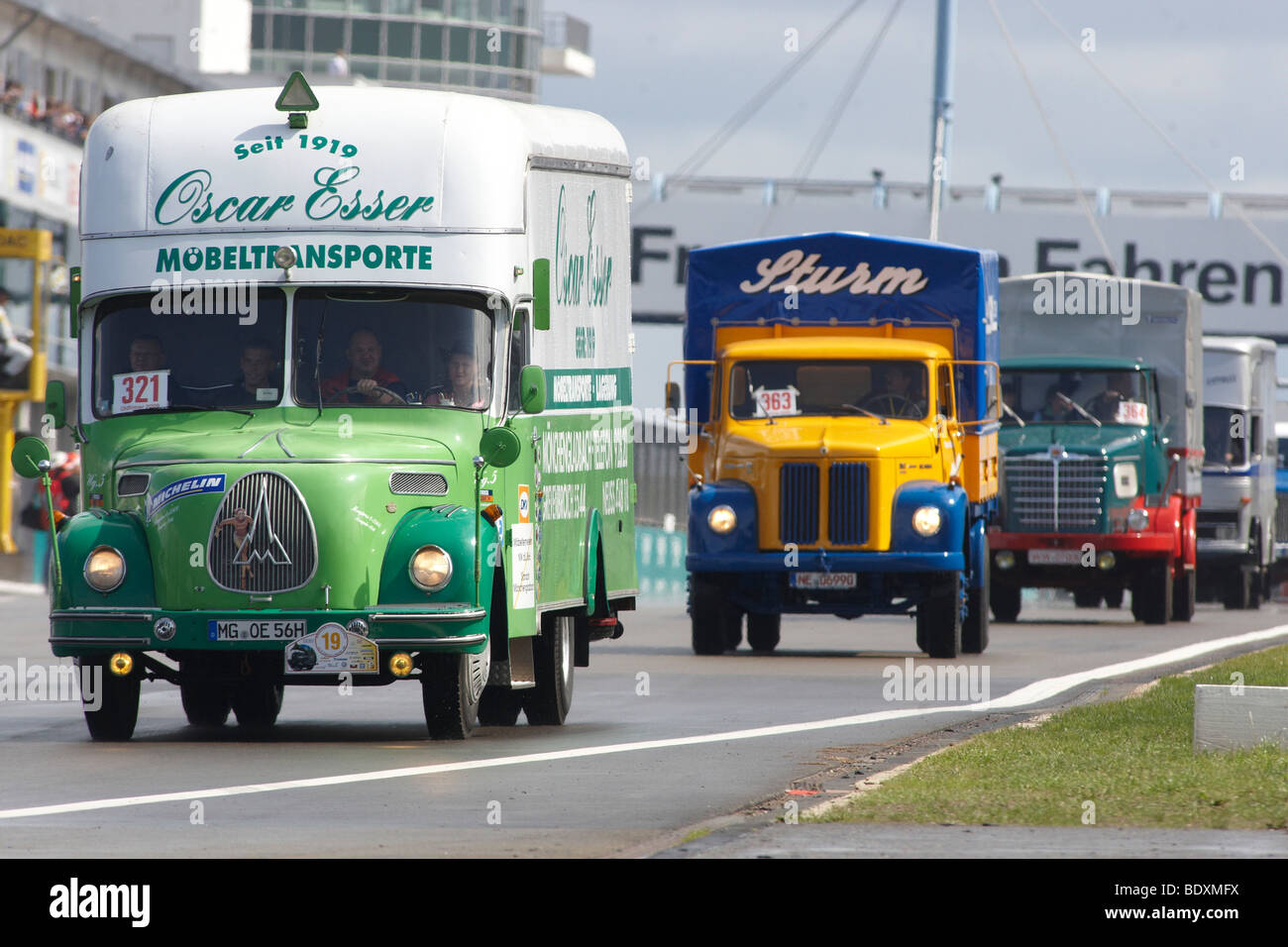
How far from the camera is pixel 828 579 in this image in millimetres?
24594

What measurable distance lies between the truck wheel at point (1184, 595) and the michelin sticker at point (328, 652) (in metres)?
20.9

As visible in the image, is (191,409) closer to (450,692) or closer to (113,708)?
(113,708)

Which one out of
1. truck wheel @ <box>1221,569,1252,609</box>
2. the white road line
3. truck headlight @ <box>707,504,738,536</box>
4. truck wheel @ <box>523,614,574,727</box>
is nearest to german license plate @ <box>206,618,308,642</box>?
the white road line

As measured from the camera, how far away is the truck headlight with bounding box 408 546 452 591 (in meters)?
14.4

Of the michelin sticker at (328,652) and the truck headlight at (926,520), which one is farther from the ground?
the truck headlight at (926,520)

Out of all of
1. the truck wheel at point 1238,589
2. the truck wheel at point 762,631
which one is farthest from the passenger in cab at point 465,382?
the truck wheel at point 1238,589

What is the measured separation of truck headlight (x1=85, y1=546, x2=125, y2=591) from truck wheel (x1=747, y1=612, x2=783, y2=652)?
12.6 m

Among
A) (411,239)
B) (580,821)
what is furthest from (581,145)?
(580,821)

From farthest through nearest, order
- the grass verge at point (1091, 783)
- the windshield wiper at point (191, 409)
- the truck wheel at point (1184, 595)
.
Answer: the truck wheel at point (1184, 595) → the windshield wiper at point (191, 409) → the grass verge at point (1091, 783)

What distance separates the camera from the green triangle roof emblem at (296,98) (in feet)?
49.8

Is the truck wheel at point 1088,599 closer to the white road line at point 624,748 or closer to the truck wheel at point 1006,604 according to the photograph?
the truck wheel at point 1006,604

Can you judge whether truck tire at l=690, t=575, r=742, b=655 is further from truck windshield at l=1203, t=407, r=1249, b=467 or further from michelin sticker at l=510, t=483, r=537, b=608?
truck windshield at l=1203, t=407, r=1249, b=467
